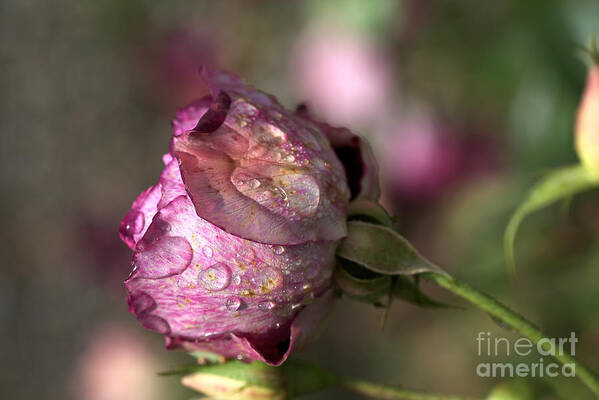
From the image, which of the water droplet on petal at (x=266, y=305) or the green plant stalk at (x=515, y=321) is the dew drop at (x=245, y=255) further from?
the green plant stalk at (x=515, y=321)

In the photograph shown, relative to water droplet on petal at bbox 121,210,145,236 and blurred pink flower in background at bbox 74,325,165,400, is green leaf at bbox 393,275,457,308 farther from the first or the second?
blurred pink flower in background at bbox 74,325,165,400

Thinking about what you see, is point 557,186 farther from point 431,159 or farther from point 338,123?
point 338,123

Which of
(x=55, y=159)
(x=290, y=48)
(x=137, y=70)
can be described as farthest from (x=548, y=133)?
(x=55, y=159)

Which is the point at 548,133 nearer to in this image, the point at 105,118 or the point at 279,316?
the point at 279,316

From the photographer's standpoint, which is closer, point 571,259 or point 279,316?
point 279,316

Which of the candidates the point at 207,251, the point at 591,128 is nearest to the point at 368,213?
the point at 207,251

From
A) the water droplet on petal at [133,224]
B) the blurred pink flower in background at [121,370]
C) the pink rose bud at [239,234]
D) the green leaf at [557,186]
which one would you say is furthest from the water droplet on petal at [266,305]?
the blurred pink flower in background at [121,370]
